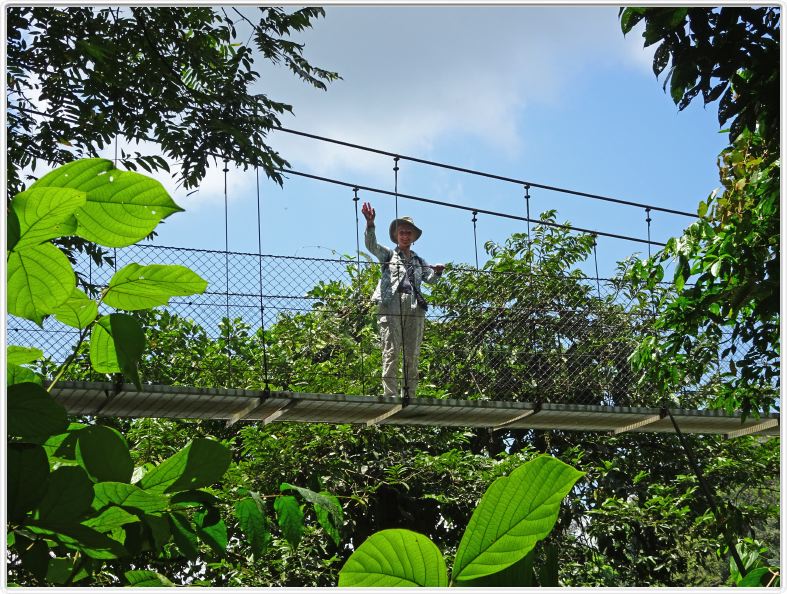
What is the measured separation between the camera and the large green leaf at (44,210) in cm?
34

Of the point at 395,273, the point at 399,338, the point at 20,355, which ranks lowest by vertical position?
the point at 20,355

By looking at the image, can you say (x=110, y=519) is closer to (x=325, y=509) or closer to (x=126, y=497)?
(x=126, y=497)

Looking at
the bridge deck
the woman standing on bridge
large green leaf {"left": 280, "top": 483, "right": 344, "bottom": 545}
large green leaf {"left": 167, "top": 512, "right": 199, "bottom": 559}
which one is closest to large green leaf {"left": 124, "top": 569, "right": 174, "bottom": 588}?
large green leaf {"left": 167, "top": 512, "right": 199, "bottom": 559}

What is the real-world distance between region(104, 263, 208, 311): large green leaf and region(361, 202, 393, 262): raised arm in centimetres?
519

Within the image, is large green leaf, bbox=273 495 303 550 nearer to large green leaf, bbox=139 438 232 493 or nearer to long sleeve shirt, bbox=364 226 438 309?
large green leaf, bbox=139 438 232 493

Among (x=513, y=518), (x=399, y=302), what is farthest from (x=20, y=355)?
(x=399, y=302)

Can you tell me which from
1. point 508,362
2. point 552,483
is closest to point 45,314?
point 552,483

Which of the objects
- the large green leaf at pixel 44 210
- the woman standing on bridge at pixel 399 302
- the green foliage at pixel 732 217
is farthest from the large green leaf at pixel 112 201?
the woman standing on bridge at pixel 399 302

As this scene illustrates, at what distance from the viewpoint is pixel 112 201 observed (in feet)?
1.18

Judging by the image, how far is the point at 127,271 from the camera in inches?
15.2

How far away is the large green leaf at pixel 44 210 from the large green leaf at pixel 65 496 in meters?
0.09

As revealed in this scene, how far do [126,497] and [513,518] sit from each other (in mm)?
171

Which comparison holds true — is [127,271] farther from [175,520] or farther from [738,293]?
[738,293]

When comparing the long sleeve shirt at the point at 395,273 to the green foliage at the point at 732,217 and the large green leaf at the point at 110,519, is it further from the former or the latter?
the large green leaf at the point at 110,519
